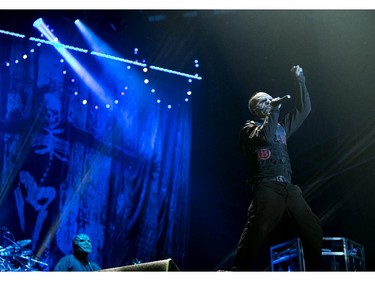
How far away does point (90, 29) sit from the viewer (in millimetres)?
8695

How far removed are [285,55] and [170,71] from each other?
2.03m

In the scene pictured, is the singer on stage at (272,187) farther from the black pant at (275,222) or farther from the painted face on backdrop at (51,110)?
the painted face on backdrop at (51,110)

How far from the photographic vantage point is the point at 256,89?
7.83m

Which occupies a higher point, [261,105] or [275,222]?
[261,105]

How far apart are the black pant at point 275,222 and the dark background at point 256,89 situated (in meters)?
3.82

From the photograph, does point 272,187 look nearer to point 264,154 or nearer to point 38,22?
point 264,154

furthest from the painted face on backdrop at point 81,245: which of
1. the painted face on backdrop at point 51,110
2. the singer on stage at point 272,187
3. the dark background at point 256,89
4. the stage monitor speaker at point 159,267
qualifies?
the dark background at point 256,89

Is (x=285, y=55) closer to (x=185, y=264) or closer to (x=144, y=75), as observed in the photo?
(x=144, y=75)

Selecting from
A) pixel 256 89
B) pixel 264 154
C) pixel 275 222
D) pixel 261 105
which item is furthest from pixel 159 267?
pixel 256 89

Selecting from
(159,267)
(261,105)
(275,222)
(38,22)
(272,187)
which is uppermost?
(38,22)

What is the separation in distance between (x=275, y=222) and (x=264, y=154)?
475mm

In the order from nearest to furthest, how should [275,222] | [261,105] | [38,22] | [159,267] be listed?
[159,267] → [275,222] → [261,105] → [38,22]

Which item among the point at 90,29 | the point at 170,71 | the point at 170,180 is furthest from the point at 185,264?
the point at 90,29

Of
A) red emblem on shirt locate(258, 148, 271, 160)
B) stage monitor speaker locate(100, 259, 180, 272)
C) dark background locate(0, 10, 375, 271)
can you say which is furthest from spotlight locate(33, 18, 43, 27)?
stage monitor speaker locate(100, 259, 180, 272)
